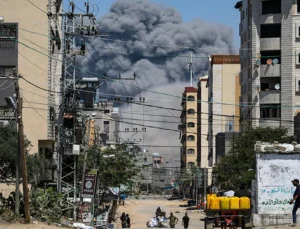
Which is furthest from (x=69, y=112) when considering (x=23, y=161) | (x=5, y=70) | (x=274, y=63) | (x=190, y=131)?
(x=190, y=131)

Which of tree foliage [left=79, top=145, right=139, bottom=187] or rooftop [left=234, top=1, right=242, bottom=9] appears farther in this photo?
rooftop [left=234, top=1, right=242, bottom=9]

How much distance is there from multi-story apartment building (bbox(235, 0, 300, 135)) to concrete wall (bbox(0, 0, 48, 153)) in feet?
82.9

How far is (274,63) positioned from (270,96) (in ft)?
10.0

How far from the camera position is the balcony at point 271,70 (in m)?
81.7

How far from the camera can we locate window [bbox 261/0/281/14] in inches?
3238

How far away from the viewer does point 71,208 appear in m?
53.5

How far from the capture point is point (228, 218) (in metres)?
31.1

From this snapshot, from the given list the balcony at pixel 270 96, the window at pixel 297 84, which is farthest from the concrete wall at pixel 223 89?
the window at pixel 297 84

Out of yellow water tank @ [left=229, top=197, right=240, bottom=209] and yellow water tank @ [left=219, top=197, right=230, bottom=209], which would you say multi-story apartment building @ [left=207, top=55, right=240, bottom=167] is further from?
yellow water tank @ [left=219, top=197, right=230, bottom=209]

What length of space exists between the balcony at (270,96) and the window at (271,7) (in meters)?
7.33

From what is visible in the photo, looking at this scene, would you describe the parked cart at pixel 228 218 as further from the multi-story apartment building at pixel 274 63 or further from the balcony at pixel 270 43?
the balcony at pixel 270 43

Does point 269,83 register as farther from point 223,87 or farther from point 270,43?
point 223,87

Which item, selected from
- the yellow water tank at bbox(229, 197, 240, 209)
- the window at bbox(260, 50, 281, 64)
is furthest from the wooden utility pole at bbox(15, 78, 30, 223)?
the window at bbox(260, 50, 281, 64)

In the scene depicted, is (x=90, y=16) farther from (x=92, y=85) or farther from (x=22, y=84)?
(x=92, y=85)
